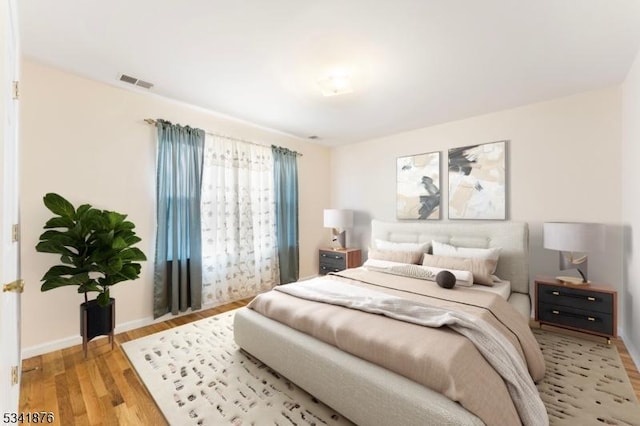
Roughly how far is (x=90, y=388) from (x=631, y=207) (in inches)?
189

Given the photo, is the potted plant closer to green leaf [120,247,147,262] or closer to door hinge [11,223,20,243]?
green leaf [120,247,147,262]

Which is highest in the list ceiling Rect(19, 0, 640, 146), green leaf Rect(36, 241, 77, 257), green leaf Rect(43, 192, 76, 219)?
ceiling Rect(19, 0, 640, 146)

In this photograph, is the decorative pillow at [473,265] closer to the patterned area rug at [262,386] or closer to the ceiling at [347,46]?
the patterned area rug at [262,386]

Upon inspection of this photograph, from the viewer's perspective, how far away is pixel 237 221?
3.88 metres

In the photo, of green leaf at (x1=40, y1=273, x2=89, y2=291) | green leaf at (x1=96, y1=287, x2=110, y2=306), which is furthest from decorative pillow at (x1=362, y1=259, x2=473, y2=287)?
green leaf at (x1=40, y1=273, x2=89, y2=291)

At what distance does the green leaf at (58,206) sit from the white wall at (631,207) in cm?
485

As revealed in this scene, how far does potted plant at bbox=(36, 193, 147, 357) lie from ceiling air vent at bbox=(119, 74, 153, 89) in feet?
4.22

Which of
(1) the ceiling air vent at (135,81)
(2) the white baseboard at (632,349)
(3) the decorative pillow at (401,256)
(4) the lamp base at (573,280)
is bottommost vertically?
(2) the white baseboard at (632,349)

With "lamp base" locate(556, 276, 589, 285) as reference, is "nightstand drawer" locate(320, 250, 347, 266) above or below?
below

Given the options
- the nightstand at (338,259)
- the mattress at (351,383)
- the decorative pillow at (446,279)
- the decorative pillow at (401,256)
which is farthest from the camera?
the nightstand at (338,259)

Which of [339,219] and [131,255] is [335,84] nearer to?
[339,219]

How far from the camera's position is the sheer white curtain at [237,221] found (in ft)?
11.8

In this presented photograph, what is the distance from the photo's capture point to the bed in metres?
1.35

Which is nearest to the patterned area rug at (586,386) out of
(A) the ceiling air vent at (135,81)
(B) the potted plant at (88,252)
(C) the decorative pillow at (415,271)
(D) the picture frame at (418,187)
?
(C) the decorative pillow at (415,271)
